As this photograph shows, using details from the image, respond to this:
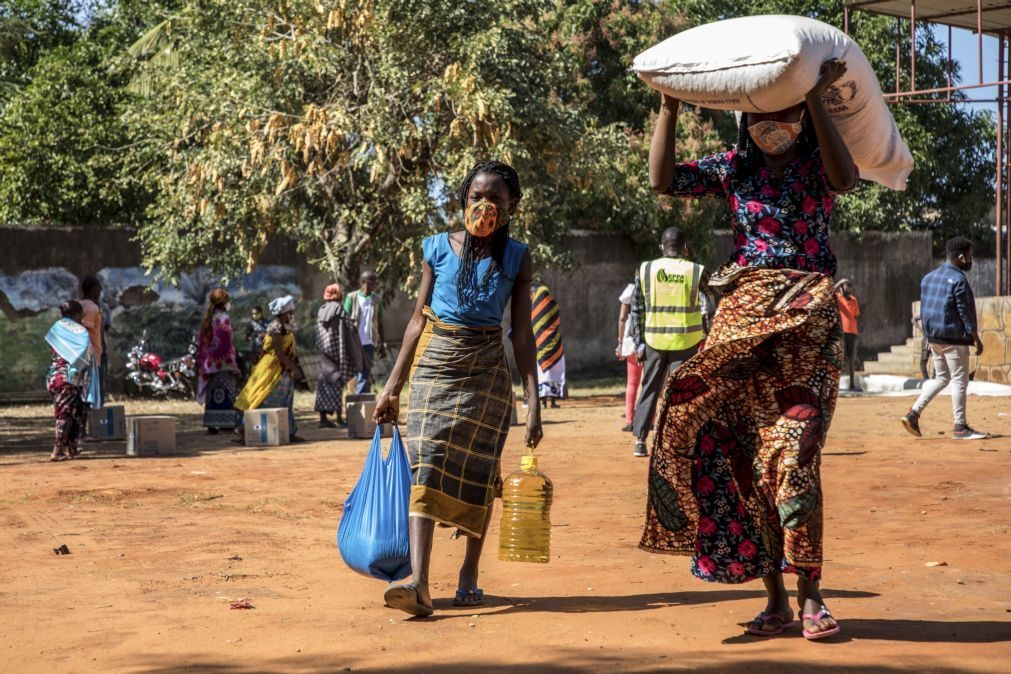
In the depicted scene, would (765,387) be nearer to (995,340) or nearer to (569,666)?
(569,666)

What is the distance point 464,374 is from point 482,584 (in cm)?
125

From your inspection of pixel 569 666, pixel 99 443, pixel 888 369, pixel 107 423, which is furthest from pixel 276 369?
pixel 888 369

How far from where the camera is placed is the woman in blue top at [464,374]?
5.44m

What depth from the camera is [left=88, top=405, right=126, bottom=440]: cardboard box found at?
14469 mm

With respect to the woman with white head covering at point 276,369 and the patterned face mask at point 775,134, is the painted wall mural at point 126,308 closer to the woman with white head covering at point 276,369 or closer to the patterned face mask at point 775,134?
the woman with white head covering at point 276,369

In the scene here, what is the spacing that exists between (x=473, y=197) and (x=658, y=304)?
5.61 meters

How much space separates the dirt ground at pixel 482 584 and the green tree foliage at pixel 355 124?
7352 mm

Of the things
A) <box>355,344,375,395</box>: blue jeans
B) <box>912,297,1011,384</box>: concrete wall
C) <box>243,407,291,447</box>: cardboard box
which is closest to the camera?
<box>243,407,291,447</box>: cardboard box

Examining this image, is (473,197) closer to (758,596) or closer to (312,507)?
(758,596)

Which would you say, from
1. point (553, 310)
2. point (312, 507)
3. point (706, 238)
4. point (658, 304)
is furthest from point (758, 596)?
point (706, 238)

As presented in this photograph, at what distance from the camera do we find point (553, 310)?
56.3 feet

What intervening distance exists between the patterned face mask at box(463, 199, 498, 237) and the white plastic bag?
0.88 metres

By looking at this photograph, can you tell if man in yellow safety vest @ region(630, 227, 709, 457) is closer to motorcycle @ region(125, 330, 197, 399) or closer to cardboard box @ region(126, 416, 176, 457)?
cardboard box @ region(126, 416, 176, 457)

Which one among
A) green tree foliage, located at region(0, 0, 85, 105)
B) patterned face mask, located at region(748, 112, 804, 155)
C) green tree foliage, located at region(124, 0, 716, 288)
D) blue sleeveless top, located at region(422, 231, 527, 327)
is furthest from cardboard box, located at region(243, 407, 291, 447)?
green tree foliage, located at region(0, 0, 85, 105)
